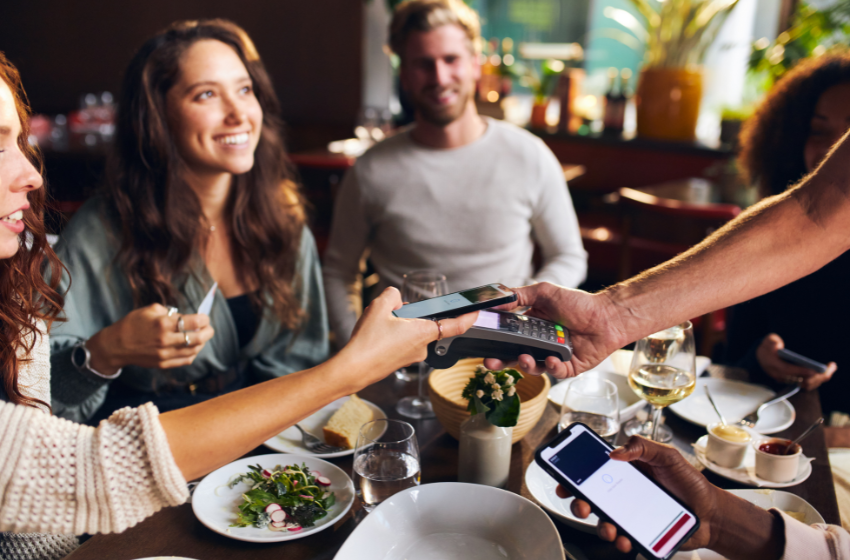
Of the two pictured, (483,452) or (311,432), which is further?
(311,432)

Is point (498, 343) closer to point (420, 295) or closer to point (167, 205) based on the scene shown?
point (420, 295)

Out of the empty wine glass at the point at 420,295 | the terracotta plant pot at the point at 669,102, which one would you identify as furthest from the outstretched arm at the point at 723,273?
the terracotta plant pot at the point at 669,102

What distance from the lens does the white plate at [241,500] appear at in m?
0.92

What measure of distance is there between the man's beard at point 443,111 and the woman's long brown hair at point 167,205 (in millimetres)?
558

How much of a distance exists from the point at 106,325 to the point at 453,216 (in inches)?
43.6

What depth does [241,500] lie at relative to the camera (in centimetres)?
100

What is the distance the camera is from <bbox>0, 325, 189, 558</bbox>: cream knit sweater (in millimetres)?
774

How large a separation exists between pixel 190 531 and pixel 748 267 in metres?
1.07

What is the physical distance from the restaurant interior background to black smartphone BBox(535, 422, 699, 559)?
83.6 inches

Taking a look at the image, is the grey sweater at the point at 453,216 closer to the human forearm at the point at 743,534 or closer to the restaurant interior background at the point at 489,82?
the restaurant interior background at the point at 489,82

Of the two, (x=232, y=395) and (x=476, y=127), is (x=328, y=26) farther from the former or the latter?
(x=232, y=395)

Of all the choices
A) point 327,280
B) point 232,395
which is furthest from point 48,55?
point 232,395

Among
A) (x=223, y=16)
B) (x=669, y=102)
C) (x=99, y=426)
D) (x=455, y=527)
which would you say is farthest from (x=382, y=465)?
(x=223, y=16)

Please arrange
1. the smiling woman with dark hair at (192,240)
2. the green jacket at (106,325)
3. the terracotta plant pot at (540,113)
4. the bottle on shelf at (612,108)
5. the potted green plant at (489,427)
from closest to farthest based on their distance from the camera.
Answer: the potted green plant at (489,427), the green jacket at (106,325), the smiling woman with dark hair at (192,240), the bottle on shelf at (612,108), the terracotta plant pot at (540,113)
